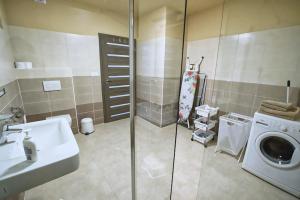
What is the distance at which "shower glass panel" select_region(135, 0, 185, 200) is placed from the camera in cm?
200

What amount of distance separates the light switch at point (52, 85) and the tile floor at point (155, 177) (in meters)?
0.98

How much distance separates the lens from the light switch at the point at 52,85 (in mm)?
2176

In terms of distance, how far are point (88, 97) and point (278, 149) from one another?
305 cm

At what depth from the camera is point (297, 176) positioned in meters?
1.38

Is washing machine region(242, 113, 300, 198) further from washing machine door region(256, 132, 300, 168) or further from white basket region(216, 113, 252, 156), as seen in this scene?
white basket region(216, 113, 252, 156)

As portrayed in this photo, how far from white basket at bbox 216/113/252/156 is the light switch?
2646 mm

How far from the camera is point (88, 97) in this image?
2.77m

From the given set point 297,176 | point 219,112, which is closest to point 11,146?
point 297,176

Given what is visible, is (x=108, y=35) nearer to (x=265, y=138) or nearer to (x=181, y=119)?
(x=181, y=119)

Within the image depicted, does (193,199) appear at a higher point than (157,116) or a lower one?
lower

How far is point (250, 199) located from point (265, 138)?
2.20 ft

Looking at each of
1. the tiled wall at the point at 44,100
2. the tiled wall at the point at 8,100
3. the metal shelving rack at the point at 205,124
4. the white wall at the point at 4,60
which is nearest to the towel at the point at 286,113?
the metal shelving rack at the point at 205,124

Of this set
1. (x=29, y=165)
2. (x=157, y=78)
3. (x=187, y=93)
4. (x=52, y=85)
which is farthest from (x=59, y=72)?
(x=187, y=93)

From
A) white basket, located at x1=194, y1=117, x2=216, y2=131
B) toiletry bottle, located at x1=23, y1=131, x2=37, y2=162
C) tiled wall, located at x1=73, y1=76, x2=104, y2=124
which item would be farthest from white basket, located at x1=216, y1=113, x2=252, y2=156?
tiled wall, located at x1=73, y1=76, x2=104, y2=124
